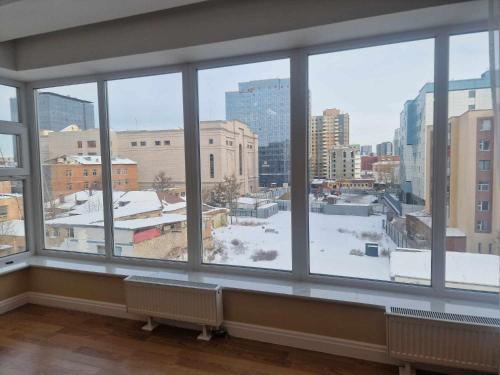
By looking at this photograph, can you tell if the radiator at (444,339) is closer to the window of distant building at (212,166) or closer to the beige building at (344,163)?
the beige building at (344,163)

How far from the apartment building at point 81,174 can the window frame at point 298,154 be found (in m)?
0.11

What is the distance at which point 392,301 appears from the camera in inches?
90.4

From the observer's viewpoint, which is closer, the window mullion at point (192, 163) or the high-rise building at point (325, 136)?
the high-rise building at point (325, 136)

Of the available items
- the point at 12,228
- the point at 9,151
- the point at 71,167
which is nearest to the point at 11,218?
the point at 12,228

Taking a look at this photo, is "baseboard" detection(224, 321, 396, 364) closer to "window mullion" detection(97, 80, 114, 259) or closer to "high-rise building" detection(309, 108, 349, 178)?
"high-rise building" detection(309, 108, 349, 178)

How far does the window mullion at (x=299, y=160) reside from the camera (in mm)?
2609

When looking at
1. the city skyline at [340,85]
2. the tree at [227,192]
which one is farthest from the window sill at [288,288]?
the city skyline at [340,85]

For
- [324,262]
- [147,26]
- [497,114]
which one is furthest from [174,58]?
[497,114]

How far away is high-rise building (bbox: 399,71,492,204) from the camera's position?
224cm

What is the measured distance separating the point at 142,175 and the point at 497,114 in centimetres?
295

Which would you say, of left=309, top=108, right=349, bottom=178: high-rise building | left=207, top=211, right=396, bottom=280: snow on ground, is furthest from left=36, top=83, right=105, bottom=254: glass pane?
left=309, top=108, right=349, bottom=178: high-rise building

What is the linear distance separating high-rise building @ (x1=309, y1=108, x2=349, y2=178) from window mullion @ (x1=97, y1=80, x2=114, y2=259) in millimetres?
2181

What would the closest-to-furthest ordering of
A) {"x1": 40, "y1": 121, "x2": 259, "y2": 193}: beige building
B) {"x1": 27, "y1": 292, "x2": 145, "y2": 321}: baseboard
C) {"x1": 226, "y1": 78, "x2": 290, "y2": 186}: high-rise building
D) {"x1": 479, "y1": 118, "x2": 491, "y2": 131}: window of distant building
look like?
{"x1": 479, "y1": 118, "x2": 491, "y2": 131}: window of distant building → {"x1": 226, "y1": 78, "x2": 290, "y2": 186}: high-rise building → {"x1": 40, "y1": 121, "x2": 259, "y2": 193}: beige building → {"x1": 27, "y1": 292, "x2": 145, "y2": 321}: baseboard

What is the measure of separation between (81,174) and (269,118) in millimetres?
2241
